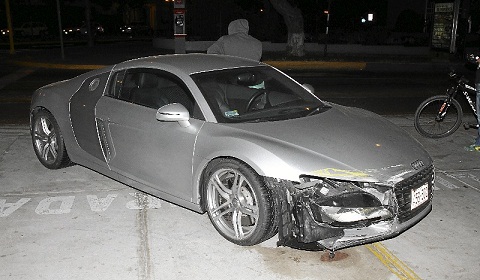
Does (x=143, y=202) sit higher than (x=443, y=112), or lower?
lower

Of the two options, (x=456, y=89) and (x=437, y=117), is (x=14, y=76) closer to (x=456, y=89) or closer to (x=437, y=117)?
(x=437, y=117)

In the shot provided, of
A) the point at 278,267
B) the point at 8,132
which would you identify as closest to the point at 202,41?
the point at 8,132

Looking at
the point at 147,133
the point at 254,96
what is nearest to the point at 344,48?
the point at 254,96

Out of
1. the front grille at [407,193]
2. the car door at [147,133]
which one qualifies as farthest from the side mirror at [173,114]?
the front grille at [407,193]

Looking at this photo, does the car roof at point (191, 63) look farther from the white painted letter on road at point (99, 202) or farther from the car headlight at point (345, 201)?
the car headlight at point (345, 201)

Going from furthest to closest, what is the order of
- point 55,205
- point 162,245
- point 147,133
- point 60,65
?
point 60,65
point 55,205
point 147,133
point 162,245

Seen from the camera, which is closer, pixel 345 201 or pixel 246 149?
pixel 345 201

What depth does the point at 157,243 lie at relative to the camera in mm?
4312

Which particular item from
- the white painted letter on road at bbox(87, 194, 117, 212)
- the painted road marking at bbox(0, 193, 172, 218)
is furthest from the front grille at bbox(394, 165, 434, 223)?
the white painted letter on road at bbox(87, 194, 117, 212)

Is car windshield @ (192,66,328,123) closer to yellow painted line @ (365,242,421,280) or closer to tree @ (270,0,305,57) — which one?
yellow painted line @ (365,242,421,280)

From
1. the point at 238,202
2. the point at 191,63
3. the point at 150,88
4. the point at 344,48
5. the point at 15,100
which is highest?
the point at 191,63

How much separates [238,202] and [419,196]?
1.47 m

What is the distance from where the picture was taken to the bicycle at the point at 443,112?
306 inches

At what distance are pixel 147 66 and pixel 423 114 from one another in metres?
4.71
